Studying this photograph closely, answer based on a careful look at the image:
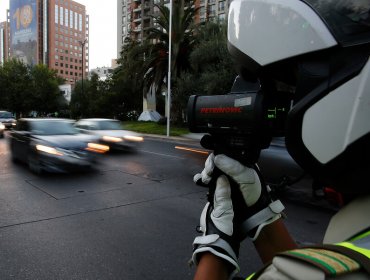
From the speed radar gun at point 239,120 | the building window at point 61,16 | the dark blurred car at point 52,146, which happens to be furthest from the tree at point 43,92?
the building window at point 61,16

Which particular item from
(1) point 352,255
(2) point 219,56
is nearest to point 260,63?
(1) point 352,255

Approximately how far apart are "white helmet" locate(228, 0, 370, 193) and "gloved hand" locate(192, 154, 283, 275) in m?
0.41

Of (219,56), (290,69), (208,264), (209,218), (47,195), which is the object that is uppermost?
(219,56)

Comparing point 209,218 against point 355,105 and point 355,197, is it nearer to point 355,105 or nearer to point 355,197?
point 355,197

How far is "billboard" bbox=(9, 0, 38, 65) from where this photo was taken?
12059cm

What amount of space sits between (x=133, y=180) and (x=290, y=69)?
24.9 ft

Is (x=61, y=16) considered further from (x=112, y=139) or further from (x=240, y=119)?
(x=240, y=119)

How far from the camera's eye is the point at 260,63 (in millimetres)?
1016

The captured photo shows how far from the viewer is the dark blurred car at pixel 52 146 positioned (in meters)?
8.73

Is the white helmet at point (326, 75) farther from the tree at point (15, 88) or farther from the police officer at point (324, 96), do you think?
the tree at point (15, 88)

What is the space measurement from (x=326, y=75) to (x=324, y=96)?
0.05 m

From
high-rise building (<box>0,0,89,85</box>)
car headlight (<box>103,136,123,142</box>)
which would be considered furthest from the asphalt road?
high-rise building (<box>0,0,89,85</box>)

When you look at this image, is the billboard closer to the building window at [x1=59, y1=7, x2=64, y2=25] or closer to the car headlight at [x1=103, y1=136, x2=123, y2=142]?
the building window at [x1=59, y1=7, x2=64, y2=25]

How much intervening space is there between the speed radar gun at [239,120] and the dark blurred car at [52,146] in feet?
26.3
